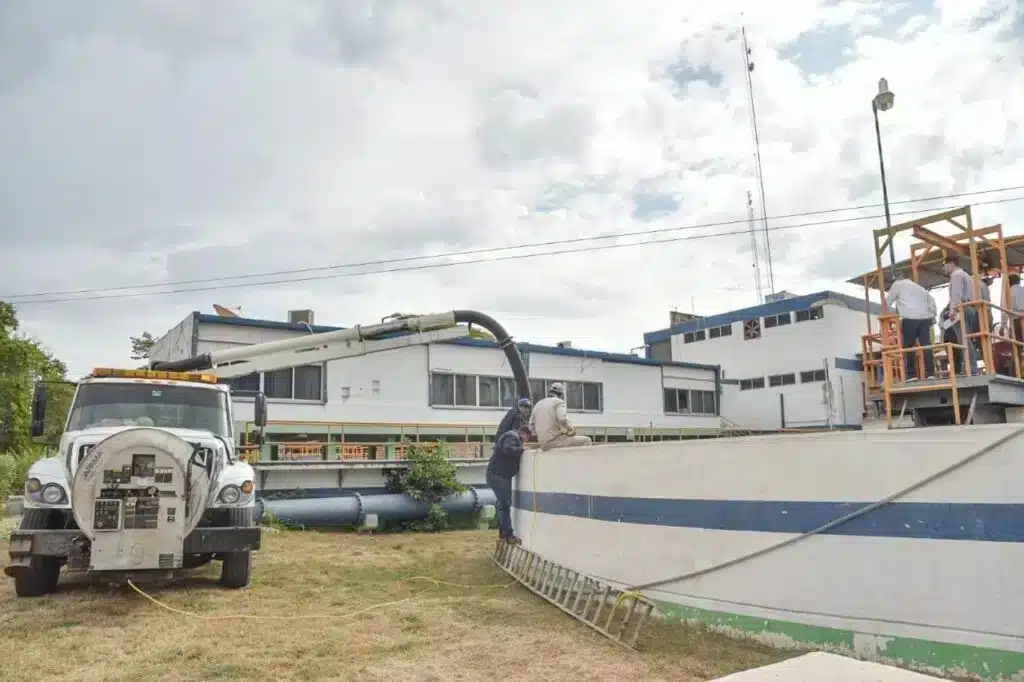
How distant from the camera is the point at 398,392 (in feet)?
63.2

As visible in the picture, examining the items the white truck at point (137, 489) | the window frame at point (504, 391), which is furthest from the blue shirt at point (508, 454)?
the window frame at point (504, 391)

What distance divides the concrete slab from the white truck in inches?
255

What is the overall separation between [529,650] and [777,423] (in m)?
22.1

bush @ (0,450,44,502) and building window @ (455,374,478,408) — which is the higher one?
building window @ (455,374,478,408)

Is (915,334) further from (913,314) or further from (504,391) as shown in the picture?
(504,391)

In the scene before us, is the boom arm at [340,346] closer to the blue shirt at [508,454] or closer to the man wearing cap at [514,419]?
the man wearing cap at [514,419]

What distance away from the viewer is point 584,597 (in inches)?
311

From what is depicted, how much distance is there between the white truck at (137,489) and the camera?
7398 millimetres

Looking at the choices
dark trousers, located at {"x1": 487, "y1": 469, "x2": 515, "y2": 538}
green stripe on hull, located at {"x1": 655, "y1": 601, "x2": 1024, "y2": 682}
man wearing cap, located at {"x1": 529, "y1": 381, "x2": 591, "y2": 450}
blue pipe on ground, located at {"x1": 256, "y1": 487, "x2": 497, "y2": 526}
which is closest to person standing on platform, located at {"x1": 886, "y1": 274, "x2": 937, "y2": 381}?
green stripe on hull, located at {"x1": 655, "y1": 601, "x2": 1024, "y2": 682}

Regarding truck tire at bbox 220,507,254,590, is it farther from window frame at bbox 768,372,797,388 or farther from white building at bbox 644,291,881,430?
window frame at bbox 768,372,797,388

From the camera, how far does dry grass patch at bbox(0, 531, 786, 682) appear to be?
18.3ft

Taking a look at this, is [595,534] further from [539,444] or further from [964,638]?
[964,638]

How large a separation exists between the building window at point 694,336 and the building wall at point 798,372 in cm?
148

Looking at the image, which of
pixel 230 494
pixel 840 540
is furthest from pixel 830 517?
pixel 230 494
